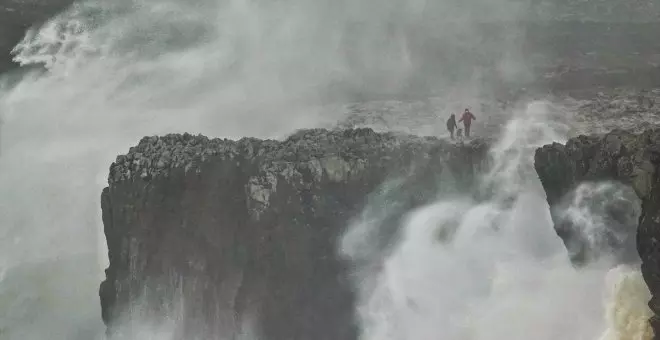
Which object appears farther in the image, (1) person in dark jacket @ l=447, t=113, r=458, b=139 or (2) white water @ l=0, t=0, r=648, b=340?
(1) person in dark jacket @ l=447, t=113, r=458, b=139

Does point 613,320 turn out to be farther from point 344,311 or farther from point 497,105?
point 497,105

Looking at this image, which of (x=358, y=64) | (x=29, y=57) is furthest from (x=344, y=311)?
(x=29, y=57)

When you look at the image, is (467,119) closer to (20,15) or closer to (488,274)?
(488,274)

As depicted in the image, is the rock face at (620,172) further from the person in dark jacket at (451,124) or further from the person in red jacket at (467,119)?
the person in dark jacket at (451,124)

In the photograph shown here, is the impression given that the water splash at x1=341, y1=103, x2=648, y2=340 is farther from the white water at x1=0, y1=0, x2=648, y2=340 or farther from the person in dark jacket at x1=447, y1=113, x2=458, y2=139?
the person in dark jacket at x1=447, y1=113, x2=458, y2=139

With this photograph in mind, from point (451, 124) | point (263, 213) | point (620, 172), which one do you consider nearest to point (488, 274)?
point (620, 172)

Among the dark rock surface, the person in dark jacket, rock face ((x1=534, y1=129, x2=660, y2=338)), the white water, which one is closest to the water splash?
the white water

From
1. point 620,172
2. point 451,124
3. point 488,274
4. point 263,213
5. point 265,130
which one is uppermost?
point 265,130
